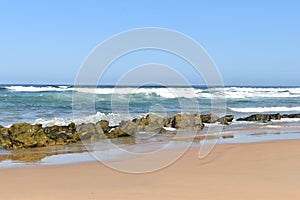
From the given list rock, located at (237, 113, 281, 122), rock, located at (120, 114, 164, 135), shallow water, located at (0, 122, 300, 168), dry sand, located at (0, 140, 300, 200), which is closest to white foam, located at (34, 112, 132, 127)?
rock, located at (120, 114, 164, 135)

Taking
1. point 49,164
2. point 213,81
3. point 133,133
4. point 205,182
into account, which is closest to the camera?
point 205,182

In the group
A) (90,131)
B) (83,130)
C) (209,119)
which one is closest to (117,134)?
(90,131)

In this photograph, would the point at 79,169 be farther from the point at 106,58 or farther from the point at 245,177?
the point at 245,177

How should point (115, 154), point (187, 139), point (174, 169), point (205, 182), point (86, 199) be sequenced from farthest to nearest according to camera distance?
1. point (187, 139)
2. point (115, 154)
3. point (174, 169)
4. point (205, 182)
5. point (86, 199)

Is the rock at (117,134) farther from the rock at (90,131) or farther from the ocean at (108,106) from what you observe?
the ocean at (108,106)

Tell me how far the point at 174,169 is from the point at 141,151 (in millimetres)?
2183

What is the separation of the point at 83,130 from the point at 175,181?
619 centimetres

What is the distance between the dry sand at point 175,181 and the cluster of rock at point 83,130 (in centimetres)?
299

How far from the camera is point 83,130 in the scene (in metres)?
10.8

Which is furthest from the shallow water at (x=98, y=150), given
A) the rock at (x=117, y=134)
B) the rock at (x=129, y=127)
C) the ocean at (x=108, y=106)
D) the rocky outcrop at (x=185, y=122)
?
the rocky outcrop at (x=185, y=122)

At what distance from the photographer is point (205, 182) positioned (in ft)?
16.2

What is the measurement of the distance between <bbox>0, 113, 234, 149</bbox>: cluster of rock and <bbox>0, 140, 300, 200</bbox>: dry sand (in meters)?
2.99

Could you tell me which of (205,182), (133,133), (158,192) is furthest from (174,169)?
(133,133)

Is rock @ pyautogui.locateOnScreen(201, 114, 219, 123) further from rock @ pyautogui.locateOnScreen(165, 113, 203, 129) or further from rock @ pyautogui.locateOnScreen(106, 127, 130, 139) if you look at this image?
rock @ pyautogui.locateOnScreen(106, 127, 130, 139)
